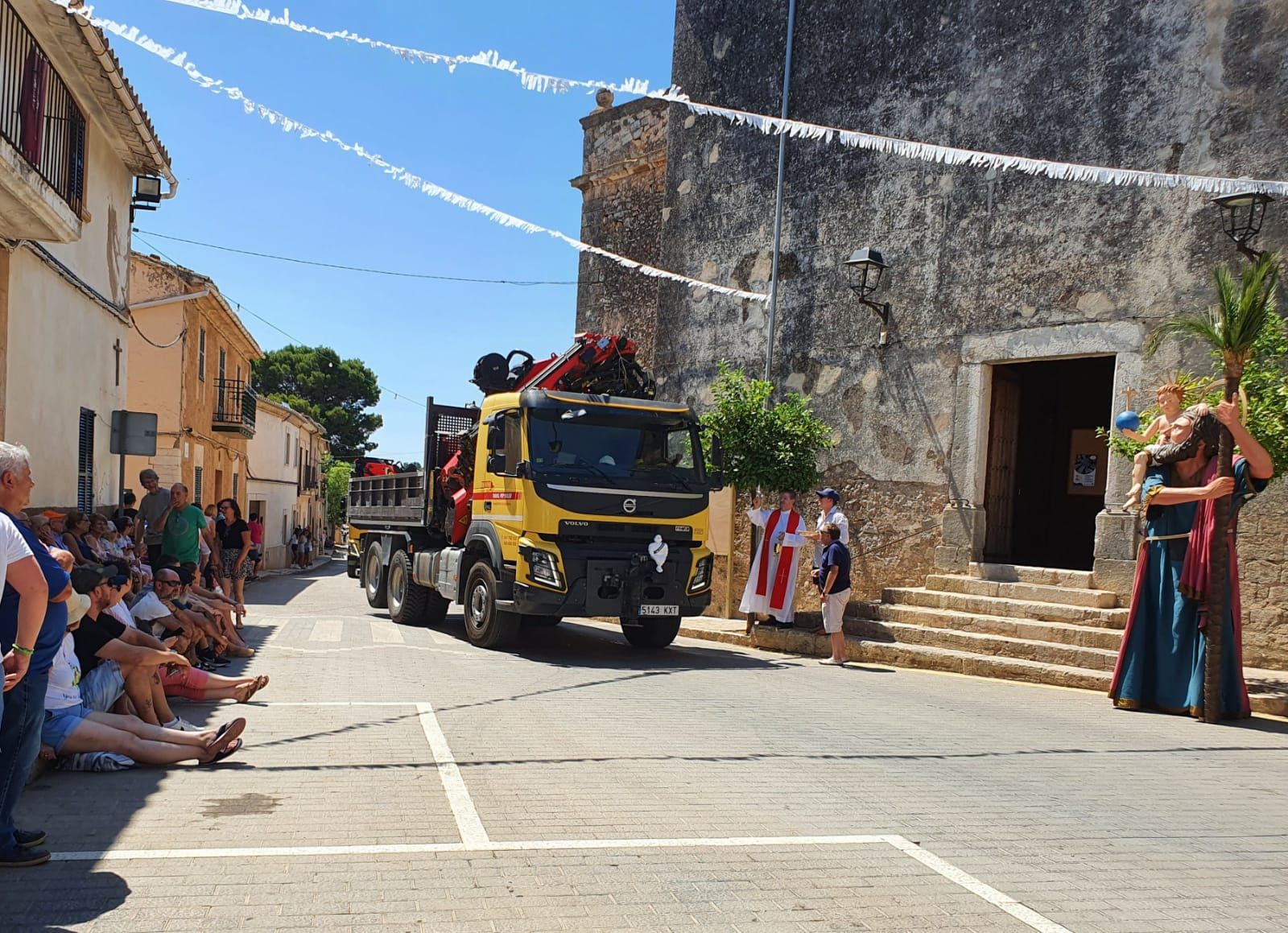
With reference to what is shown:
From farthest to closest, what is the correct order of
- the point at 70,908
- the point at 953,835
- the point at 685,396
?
the point at 685,396 → the point at 953,835 → the point at 70,908

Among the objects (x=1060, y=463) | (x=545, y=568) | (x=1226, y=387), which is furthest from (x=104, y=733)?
(x=1060, y=463)

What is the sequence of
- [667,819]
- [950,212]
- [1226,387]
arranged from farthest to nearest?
[950,212] < [1226,387] < [667,819]

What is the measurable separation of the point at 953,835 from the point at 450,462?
8.66 m

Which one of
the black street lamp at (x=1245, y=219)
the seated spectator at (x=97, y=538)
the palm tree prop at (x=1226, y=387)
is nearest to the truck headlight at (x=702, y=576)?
the palm tree prop at (x=1226, y=387)

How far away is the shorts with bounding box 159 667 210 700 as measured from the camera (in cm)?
674

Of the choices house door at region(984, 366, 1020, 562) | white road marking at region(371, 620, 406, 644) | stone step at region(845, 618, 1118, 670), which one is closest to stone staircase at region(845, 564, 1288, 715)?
stone step at region(845, 618, 1118, 670)

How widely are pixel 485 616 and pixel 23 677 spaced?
7020 mm

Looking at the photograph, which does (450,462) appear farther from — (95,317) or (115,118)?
(115,118)

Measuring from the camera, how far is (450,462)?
482 inches

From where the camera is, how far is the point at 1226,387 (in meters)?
7.67

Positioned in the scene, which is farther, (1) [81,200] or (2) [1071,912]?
(1) [81,200]

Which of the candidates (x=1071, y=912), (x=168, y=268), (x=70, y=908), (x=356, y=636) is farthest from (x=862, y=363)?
(x=168, y=268)

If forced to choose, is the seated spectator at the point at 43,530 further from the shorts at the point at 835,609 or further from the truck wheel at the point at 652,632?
the shorts at the point at 835,609

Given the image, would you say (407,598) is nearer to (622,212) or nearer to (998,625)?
(998,625)
